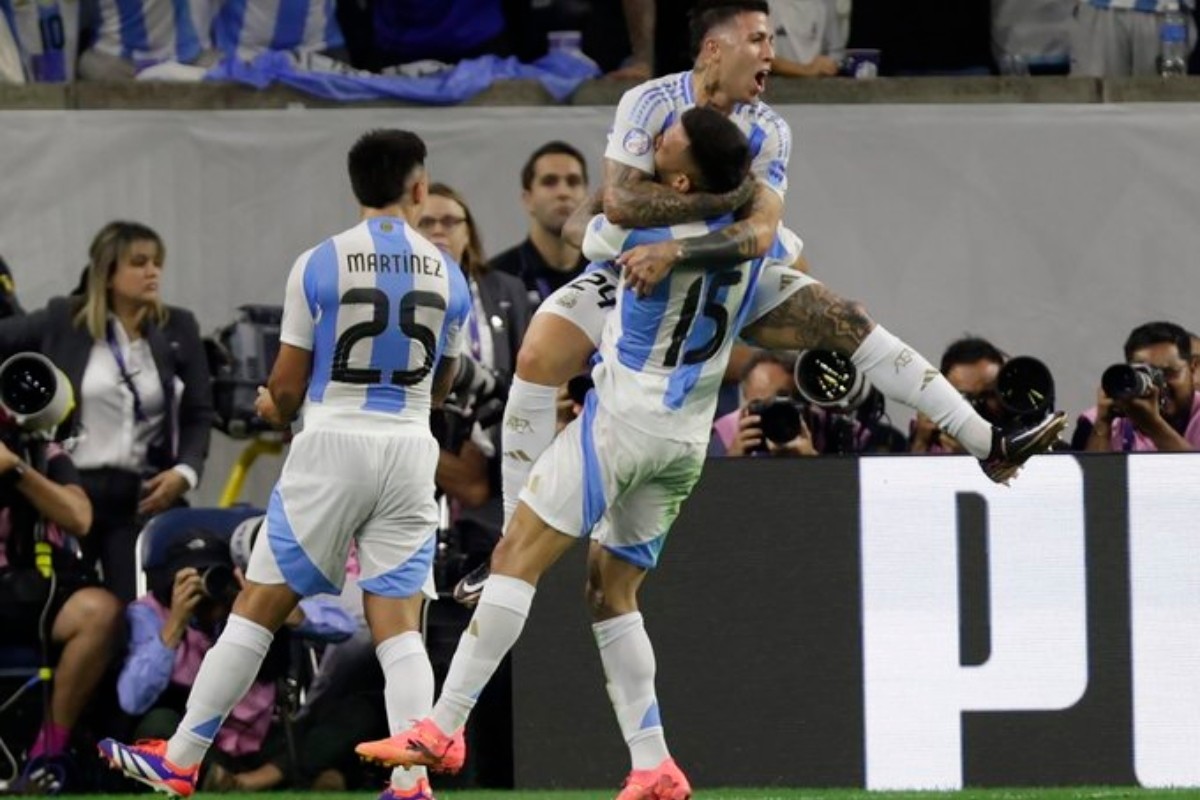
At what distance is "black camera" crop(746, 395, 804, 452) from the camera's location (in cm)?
1161

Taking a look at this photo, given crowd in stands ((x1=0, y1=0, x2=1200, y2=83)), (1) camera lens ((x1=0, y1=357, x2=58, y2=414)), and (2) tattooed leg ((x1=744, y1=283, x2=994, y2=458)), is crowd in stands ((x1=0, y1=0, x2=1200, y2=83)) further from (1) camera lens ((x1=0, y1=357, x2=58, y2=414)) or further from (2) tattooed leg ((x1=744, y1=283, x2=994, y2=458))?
(2) tattooed leg ((x1=744, y1=283, x2=994, y2=458))

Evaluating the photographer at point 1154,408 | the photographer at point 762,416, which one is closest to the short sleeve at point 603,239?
the photographer at point 762,416

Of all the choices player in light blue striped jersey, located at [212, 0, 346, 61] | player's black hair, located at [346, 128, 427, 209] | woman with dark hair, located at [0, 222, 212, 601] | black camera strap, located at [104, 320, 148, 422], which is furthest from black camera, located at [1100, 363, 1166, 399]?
player in light blue striped jersey, located at [212, 0, 346, 61]

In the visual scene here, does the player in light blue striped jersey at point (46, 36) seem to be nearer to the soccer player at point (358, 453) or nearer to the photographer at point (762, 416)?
the photographer at point (762, 416)

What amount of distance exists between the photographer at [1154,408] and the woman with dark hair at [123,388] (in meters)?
3.56

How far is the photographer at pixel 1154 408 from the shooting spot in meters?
11.6

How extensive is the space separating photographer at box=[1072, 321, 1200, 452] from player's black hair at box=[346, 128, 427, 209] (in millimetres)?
3268

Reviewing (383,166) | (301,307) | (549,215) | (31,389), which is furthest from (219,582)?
(549,215)

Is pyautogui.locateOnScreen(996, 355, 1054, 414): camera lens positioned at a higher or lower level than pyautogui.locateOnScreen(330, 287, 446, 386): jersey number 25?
lower

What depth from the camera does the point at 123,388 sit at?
39.8ft

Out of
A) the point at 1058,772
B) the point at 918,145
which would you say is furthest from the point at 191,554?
the point at 918,145

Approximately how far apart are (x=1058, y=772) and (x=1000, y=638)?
1.73 ft

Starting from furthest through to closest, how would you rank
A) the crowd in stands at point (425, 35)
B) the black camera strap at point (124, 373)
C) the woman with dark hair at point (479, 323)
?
the crowd in stands at point (425, 35), the black camera strap at point (124, 373), the woman with dark hair at point (479, 323)

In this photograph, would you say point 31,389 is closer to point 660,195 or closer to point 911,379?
point 660,195
